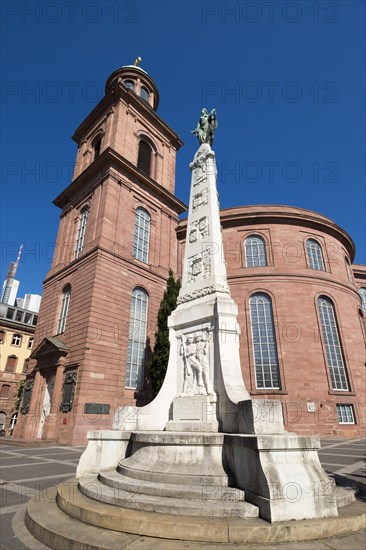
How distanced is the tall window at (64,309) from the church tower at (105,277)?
9cm

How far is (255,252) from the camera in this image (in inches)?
1006

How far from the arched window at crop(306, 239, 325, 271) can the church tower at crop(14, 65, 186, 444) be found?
11.0 metres

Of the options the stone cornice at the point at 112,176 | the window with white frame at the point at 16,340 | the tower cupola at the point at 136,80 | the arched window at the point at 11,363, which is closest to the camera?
the stone cornice at the point at 112,176

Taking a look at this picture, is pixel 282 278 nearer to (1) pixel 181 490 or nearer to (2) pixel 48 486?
(2) pixel 48 486

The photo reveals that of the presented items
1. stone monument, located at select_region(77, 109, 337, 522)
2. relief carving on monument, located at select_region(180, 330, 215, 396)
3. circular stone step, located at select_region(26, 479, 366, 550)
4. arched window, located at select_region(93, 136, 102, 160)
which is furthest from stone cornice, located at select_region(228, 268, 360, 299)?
circular stone step, located at select_region(26, 479, 366, 550)

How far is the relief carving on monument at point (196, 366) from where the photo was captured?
22.4 feet

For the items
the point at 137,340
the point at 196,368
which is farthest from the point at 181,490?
the point at 137,340

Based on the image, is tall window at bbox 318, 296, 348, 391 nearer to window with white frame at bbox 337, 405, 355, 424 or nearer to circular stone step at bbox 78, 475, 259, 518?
window with white frame at bbox 337, 405, 355, 424

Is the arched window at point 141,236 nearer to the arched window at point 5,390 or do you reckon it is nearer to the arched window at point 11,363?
the arched window at point 11,363

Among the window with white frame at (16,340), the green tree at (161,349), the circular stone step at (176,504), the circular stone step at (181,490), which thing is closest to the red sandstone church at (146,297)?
the green tree at (161,349)

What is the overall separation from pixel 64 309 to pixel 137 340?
578 cm

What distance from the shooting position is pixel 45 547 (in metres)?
3.78

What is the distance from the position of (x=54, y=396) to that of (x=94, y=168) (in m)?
16.5

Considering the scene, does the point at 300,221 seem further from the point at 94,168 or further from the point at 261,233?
the point at 94,168
